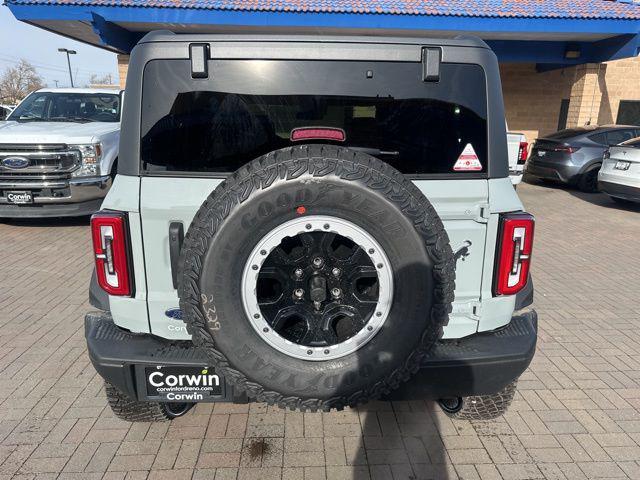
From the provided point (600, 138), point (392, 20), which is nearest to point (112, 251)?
point (392, 20)

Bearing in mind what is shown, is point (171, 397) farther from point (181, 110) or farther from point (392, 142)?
point (392, 142)

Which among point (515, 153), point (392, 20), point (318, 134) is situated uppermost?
point (392, 20)

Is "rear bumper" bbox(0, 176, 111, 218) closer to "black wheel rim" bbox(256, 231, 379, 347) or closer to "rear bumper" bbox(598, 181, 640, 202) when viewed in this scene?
"black wheel rim" bbox(256, 231, 379, 347)

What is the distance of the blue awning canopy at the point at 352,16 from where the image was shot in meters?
10.1

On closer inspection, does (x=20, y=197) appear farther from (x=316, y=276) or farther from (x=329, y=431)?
(x=316, y=276)

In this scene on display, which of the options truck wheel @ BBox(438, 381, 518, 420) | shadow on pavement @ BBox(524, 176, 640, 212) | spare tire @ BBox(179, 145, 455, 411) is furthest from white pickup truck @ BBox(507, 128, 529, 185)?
spare tire @ BBox(179, 145, 455, 411)

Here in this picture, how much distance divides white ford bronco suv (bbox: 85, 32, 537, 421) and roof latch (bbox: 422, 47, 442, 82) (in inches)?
0.4

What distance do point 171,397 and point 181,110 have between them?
1.36m

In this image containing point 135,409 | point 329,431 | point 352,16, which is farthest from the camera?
point 352,16

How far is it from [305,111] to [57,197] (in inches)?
230

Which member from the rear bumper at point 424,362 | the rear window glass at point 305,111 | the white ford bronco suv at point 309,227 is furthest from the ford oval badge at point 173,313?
the rear window glass at point 305,111

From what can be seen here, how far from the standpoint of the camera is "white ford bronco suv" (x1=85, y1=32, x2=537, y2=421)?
187 cm

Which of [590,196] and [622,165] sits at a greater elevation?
[622,165]

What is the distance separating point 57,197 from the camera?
667 cm
